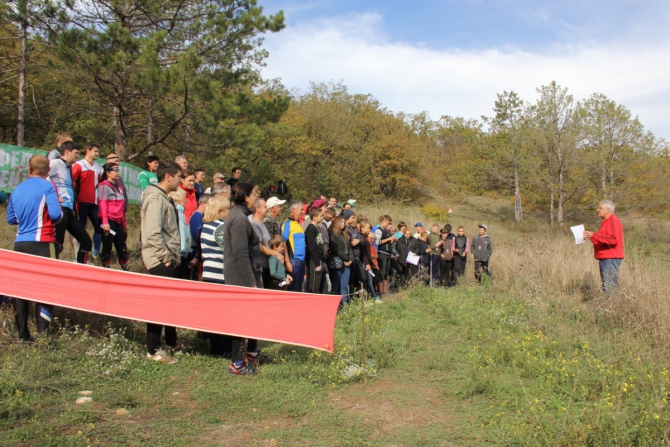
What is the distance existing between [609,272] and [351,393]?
5.58m

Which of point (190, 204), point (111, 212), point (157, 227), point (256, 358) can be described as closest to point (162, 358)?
point (256, 358)

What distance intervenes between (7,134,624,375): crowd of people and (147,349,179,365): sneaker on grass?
0.04 feet

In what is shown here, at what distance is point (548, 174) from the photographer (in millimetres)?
34000

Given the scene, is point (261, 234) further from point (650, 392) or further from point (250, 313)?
point (650, 392)

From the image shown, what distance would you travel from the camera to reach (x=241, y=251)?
5344 mm

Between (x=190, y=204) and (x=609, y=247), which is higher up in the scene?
(x=190, y=204)

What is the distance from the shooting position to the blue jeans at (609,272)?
827cm

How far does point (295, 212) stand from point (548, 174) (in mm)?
30269

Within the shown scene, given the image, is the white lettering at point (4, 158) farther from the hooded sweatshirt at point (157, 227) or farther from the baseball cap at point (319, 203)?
the baseball cap at point (319, 203)

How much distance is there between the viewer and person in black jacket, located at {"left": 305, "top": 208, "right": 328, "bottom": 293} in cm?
818

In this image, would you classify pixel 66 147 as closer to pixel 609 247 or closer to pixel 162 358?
pixel 162 358

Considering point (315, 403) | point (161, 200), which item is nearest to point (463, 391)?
point (315, 403)

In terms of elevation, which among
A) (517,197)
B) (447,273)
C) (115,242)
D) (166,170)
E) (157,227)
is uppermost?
(166,170)

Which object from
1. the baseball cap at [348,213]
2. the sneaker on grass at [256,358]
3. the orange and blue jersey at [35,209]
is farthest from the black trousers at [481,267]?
the orange and blue jersey at [35,209]
